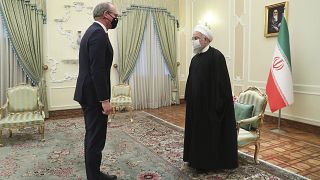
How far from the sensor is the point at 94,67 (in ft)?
6.77

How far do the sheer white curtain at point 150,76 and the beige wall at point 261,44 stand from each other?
3.01 ft

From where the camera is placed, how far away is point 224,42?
5.79 m

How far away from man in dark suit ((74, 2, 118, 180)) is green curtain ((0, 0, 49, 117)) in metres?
3.49

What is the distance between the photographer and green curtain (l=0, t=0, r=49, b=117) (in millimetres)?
4934

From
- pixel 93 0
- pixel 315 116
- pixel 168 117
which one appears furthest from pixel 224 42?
pixel 93 0

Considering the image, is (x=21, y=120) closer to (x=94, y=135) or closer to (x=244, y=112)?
(x=94, y=135)

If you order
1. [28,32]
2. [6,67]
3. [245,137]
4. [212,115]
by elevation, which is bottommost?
[245,137]

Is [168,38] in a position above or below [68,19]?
below

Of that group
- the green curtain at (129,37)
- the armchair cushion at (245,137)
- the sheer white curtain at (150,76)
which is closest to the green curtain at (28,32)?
the green curtain at (129,37)

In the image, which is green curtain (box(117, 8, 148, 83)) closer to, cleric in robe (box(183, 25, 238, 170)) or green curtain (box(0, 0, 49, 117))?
green curtain (box(0, 0, 49, 117))

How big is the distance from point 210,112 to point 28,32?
417 centimetres

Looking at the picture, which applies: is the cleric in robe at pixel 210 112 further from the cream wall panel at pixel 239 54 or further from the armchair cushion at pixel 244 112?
the cream wall panel at pixel 239 54

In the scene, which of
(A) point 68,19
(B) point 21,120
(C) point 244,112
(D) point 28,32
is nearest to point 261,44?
(C) point 244,112

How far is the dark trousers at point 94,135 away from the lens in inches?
86.4
